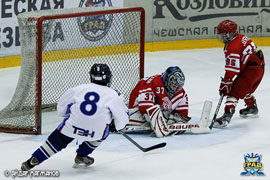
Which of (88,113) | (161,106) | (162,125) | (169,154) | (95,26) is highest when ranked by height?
(95,26)

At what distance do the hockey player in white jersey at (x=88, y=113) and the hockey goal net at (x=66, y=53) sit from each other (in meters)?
1.42

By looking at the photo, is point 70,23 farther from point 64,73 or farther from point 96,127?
point 96,127

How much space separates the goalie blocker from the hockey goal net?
87 cm

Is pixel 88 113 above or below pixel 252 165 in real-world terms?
above

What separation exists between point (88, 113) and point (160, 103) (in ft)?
5.21

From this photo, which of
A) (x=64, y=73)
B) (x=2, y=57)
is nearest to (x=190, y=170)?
(x=64, y=73)

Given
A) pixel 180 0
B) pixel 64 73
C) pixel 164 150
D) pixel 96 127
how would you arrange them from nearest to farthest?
pixel 96 127
pixel 164 150
pixel 64 73
pixel 180 0

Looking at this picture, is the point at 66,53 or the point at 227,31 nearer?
the point at 227,31

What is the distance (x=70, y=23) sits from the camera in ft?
25.7

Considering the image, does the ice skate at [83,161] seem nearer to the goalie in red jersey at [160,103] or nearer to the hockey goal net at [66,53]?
the goalie in red jersey at [160,103]

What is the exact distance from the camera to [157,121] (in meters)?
6.30

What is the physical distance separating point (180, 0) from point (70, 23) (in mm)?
3924

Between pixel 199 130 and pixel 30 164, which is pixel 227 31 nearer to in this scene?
pixel 199 130

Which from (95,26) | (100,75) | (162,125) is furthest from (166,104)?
(95,26)
